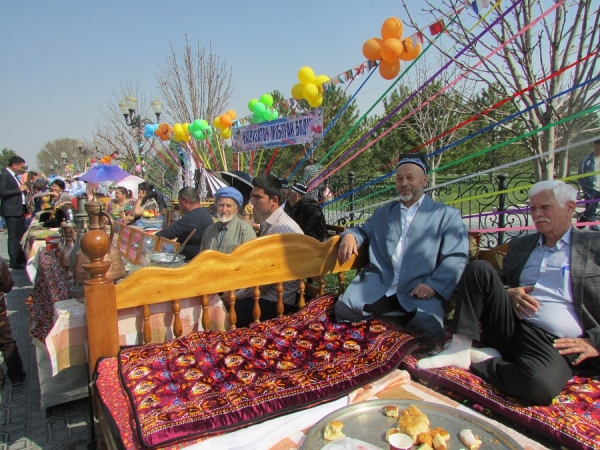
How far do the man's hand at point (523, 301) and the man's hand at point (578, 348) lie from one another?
0.63ft

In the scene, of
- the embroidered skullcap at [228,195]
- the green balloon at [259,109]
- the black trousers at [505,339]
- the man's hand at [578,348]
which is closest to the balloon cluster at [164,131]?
the green balloon at [259,109]

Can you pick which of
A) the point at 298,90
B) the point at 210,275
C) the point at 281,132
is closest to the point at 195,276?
the point at 210,275

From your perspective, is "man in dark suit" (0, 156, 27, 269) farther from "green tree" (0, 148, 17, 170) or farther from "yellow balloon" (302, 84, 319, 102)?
"green tree" (0, 148, 17, 170)

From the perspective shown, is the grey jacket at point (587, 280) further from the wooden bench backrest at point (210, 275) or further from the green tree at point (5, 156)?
the green tree at point (5, 156)

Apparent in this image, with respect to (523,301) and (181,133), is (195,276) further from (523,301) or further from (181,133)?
(181,133)

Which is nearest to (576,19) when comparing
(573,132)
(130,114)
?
(573,132)

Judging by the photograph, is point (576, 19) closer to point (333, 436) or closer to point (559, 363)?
point (559, 363)

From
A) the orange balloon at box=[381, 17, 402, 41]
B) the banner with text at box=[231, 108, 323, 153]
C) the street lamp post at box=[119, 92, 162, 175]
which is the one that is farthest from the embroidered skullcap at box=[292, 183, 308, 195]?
the street lamp post at box=[119, 92, 162, 175]

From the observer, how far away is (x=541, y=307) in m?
2.19

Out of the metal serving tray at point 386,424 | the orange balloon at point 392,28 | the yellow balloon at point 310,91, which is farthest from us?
A: the yellow balloon at point 310,91

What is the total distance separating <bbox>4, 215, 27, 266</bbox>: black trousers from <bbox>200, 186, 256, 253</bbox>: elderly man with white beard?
5.99 meters

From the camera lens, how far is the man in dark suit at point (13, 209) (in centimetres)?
762

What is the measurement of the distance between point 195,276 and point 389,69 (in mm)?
2940

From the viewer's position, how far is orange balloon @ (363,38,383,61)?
3.99 metres
